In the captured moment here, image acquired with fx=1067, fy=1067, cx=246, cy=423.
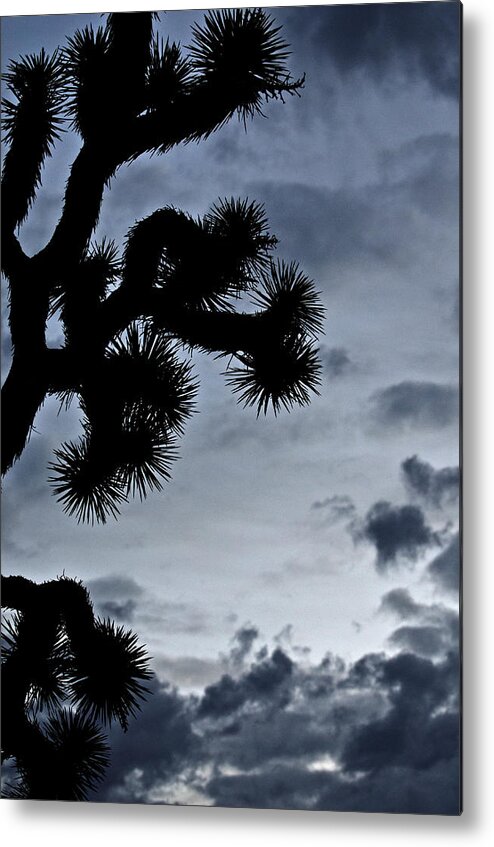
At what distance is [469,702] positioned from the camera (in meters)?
1.90

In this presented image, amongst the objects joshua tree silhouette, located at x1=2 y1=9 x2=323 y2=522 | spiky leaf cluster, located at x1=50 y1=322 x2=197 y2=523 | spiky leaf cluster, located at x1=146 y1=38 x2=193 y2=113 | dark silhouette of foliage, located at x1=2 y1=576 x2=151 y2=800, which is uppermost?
spiky leaf cluster, located at x1=146 y1=38 x2=193 y2=113

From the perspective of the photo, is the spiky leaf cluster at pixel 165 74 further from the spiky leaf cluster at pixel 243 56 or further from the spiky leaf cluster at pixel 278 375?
the spiky leaf cluster at pixel 278 375

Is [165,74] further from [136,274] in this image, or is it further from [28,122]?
[136,274]

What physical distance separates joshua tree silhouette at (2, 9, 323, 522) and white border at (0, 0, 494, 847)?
0.99 ft

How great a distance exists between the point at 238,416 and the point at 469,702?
66 cm

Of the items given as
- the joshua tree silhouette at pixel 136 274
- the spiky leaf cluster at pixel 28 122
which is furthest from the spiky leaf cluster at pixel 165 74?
the spiky leaf cluster at pixel 28 122

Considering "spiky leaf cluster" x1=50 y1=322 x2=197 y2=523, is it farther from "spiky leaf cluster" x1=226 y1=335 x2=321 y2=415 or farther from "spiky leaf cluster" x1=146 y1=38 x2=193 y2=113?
"spiky leaf cluster" x1=146 y1=38 x2=193 y2=113

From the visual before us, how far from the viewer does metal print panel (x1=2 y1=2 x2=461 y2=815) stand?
1.91m

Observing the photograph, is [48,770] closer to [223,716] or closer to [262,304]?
[223,716]

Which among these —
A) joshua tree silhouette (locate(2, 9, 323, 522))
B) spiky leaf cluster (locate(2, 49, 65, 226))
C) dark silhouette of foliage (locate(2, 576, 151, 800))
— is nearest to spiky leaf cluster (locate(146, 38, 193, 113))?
joshua tree silhouette (locate(2, 9, 323, 522))

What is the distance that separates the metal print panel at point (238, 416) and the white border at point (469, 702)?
42mm

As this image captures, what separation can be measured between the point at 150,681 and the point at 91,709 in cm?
12

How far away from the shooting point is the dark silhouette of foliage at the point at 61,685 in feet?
6.46

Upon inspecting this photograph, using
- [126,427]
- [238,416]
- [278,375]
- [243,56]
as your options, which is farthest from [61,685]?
[243,56]
